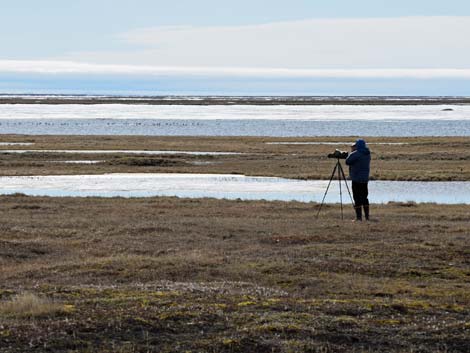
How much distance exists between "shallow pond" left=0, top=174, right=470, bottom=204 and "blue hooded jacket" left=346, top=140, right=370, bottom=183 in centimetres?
664

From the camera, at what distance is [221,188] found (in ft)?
112

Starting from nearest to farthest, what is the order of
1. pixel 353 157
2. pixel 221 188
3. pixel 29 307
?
pixel 29 307 → pixel 353 157 → pixel 221 188

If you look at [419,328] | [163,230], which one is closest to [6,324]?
[419,328]

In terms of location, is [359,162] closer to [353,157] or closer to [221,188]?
[353,157]

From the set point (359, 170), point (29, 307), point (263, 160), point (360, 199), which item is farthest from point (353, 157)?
point (263, 160)

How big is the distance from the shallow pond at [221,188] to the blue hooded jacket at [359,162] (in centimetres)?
664

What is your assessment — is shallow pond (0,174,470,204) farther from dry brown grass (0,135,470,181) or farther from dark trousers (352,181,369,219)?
dark trousers (352,181,369,219)

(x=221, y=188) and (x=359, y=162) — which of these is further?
(x=221, y=188)

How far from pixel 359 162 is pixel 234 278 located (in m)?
8.59

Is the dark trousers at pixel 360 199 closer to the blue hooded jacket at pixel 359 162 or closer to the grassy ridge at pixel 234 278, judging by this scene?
the blue hooded jacket at pixel 359 162

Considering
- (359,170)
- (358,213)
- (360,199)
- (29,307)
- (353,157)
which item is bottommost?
(358,213)

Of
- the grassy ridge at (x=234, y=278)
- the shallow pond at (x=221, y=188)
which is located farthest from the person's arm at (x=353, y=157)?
the shallow pond at (x=221, y=188)

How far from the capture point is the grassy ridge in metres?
9.81

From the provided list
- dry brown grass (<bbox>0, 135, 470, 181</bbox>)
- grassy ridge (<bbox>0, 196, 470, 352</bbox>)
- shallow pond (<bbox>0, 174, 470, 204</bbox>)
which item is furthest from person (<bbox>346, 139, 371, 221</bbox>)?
dry brown grass (<bbox>0, 135, 470, 181</bbox>)
